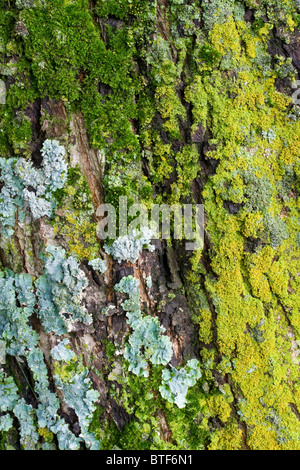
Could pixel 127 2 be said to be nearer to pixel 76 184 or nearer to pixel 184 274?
pixel 76 184

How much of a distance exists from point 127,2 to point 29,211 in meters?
1.37

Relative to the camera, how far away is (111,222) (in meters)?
2.19

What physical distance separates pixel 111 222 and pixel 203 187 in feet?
2.01

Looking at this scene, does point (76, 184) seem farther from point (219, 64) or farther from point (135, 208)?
point (219, 64)

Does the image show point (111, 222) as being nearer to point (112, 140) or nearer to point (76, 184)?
point (76, 184)

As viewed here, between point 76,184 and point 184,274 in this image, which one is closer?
point 76,184

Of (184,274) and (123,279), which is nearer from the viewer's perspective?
(123,279)

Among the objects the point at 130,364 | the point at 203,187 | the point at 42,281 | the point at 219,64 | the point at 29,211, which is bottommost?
the point at 130,364

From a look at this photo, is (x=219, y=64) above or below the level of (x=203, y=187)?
above

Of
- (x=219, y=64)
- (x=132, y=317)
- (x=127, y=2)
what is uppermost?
(x=127, y=2)

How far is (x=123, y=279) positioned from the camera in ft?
7.06

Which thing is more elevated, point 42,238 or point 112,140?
point 112,140

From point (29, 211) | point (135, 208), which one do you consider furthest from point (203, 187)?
point (29, 211)

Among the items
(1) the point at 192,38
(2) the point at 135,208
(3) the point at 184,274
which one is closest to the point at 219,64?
(1) the point at 192,38
